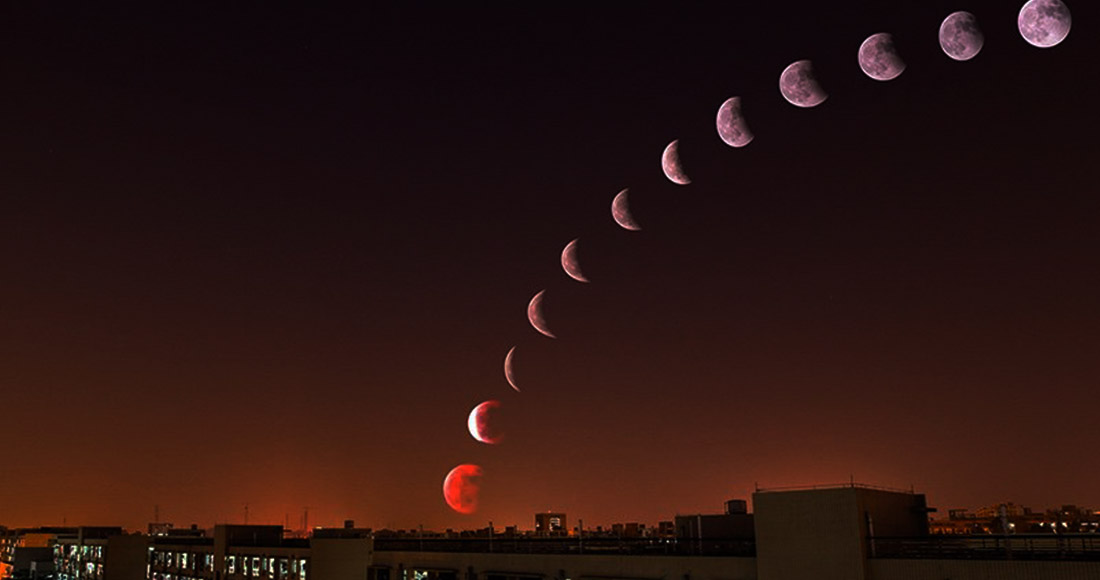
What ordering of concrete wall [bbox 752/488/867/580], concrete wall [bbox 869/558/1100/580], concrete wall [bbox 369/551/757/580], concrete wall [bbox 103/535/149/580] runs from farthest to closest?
concrete wall [bbox 103/535/149/580] < concrete wall [bbox 369/551/757/580] < concrete wall [bbox 752/488/867/580] < concrete wall [bbox 869/558/1100/580]

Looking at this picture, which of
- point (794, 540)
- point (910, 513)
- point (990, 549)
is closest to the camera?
point (990, 549)

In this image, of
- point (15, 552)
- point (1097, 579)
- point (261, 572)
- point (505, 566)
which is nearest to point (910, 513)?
point (1097, 579)

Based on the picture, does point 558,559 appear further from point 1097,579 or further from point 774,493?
point 1097,579

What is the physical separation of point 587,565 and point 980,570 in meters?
18.7

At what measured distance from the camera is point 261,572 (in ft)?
267

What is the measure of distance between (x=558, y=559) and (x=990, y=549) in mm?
20597

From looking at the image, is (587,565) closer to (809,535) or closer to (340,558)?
(809,535)

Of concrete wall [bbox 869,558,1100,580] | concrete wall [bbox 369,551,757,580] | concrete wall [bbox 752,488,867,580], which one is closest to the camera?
concrete wall [bbox 869,558,1100,580]

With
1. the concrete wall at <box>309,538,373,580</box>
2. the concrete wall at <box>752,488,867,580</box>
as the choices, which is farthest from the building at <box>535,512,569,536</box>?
the concrete wall at <box>752,488,867,580</box>

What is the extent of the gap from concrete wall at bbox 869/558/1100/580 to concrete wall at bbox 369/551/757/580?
18.8 feet

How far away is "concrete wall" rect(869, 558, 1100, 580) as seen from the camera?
27.0 metres

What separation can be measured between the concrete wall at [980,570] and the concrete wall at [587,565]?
5.74 m

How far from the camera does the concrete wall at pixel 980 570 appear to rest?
88.4ft

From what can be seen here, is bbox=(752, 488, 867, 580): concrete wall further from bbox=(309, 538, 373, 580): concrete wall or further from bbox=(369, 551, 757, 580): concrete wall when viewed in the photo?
bbox=(309, 538, 373, 580): concrete wall
